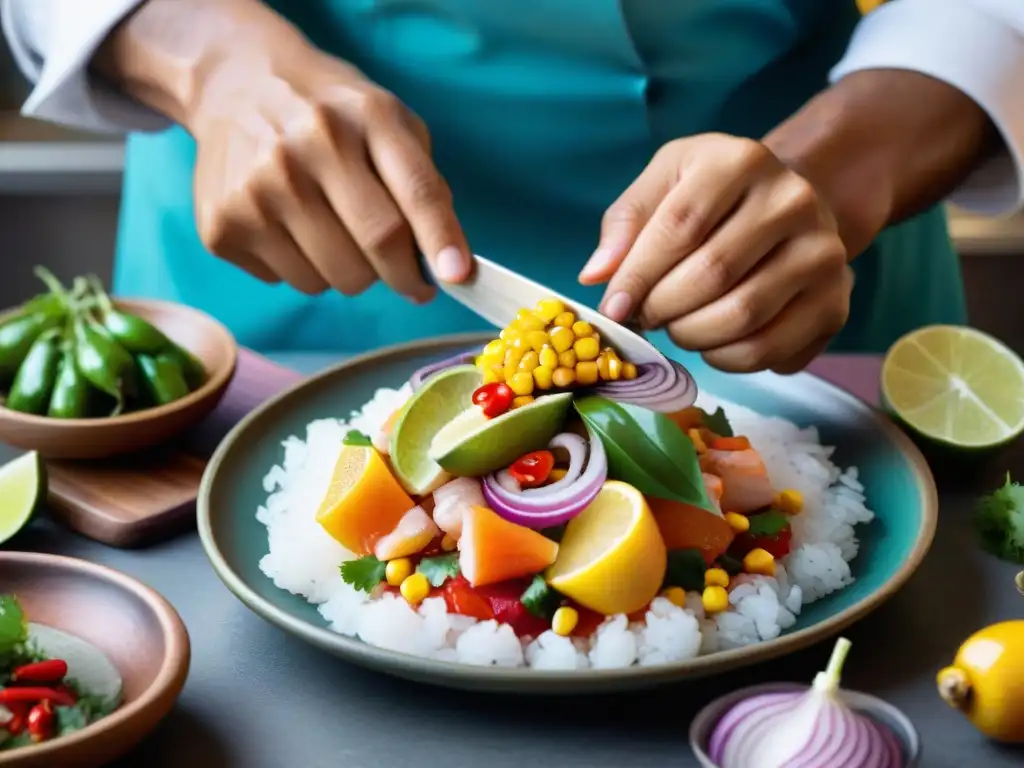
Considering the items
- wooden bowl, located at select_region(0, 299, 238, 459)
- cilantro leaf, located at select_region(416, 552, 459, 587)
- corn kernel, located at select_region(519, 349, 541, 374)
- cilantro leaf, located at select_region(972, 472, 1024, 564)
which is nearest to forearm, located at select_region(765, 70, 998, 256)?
cilantro leaf, located at select_region(972, 472, 1024, 564)

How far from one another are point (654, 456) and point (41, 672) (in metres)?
0.61

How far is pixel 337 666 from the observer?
3.93 ft

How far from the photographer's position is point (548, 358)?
4.15 feet

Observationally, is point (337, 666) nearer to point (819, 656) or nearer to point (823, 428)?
point (819, 656)

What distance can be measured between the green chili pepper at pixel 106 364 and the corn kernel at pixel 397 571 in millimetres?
534

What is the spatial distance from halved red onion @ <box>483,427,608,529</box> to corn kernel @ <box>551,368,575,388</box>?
61 mm

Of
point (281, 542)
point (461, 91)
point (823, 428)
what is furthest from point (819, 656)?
point (461, 91)

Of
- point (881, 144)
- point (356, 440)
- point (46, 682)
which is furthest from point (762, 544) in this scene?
point (46, 682)

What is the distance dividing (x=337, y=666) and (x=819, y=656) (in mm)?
500

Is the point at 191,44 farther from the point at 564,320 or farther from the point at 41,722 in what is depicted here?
the point at 41,722

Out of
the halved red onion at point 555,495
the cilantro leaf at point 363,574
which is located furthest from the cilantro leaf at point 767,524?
the cilantro leaf at point 363,574

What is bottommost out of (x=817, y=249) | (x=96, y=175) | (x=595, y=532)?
(x=96, y=175)

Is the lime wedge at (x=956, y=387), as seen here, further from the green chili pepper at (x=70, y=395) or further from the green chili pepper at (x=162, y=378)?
the green chili pepper at (x=70, y=395)

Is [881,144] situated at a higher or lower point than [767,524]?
higher
